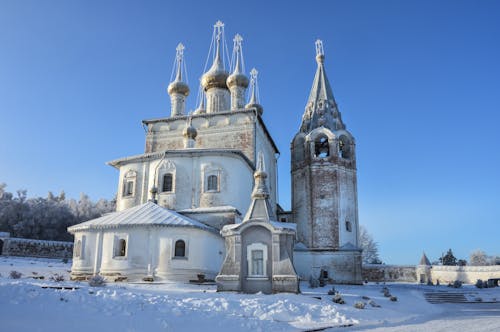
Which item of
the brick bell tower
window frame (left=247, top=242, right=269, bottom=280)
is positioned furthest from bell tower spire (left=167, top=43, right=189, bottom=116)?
window frame (left=247, top=242, right=269, bottom=280)

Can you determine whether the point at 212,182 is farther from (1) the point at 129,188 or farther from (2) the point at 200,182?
(1) the point at 129,188

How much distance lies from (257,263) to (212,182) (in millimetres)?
8375

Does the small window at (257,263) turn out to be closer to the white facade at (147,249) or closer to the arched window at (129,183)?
the white facade at (147,249)

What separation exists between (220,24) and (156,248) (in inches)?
748

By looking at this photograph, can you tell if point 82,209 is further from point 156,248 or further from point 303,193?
point 156,248

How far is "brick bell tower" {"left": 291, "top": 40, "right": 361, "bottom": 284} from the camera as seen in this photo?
2455 centimetres

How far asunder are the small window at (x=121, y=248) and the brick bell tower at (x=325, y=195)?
10543 millimetres

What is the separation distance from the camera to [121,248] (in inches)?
714

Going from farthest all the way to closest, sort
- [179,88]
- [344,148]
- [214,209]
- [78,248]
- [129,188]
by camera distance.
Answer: [179,88], [344,148], [129,188], [214,209], [78,248]

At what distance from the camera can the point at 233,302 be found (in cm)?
1066

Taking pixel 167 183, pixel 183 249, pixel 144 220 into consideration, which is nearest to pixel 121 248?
pixel 144 220

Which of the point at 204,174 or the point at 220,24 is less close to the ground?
the point at 220,24

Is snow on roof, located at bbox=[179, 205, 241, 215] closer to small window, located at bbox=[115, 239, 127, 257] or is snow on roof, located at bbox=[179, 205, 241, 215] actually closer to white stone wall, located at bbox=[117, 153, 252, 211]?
white stone wall, located at bbox=[117, 153, 252, 211]

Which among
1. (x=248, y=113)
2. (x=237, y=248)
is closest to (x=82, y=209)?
→ (x=248, y=113)
